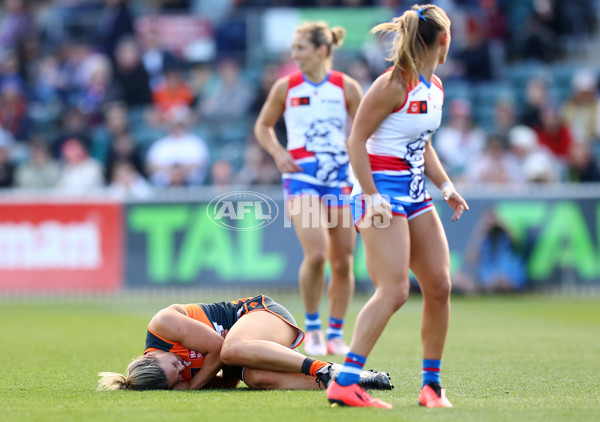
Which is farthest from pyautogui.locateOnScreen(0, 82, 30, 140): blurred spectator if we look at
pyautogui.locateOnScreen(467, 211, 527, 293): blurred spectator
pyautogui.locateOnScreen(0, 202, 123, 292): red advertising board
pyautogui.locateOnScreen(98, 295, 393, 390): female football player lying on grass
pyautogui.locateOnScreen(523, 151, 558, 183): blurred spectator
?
pyautogui.locateOnScreen(98, 295, 393, 390): female football player lying on grass

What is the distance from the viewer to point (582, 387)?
6750 mm

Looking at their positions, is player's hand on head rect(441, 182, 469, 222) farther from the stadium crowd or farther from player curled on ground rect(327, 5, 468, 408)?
the stadium crowd

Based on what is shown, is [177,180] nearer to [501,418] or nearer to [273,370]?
[273,370]

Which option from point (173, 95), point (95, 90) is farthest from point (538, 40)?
point (95, 90)

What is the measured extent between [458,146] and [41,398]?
12.2 metres

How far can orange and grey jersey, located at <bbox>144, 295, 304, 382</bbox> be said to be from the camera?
661 centimetres

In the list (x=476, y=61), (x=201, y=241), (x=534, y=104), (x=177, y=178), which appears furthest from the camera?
(x=476, y=61)

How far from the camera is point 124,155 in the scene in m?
16.9

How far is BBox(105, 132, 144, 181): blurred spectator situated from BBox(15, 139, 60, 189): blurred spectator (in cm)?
89

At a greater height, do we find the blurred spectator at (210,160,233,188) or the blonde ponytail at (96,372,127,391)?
the blurred spectator at (210,160,233,188)

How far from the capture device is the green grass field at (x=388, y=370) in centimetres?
572

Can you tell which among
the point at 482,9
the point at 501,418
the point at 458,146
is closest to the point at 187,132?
the point at 458,146

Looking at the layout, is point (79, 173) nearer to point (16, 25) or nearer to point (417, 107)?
point (16, 25)

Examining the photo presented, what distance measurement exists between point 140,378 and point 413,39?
2.87 meters
